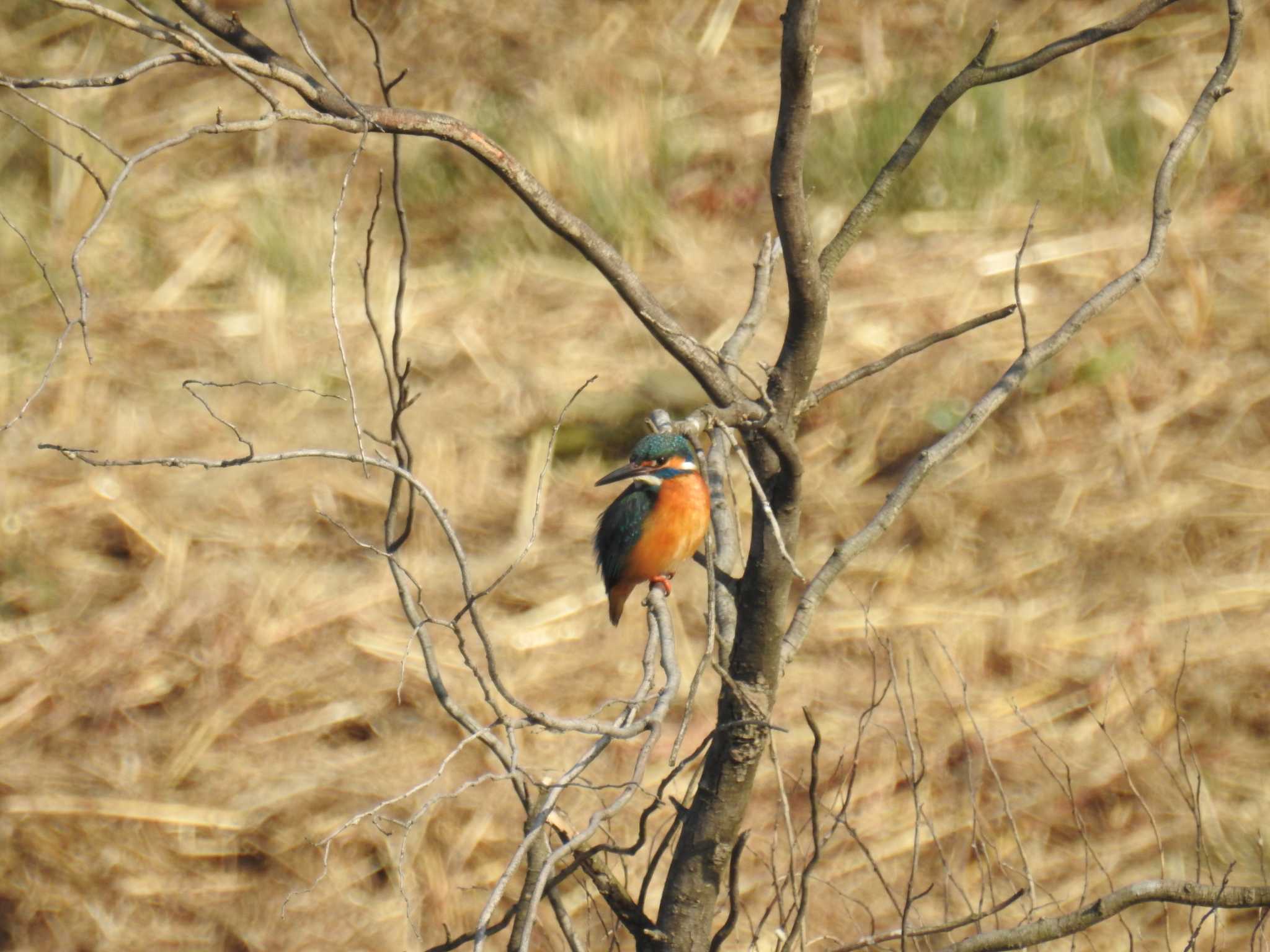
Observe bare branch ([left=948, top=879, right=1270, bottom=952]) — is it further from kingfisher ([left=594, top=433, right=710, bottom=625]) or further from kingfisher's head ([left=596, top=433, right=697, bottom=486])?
kingfisher's head ([left=596, top=433, right=697, bottom=486])

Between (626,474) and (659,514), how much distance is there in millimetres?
288

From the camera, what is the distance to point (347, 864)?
4.98 meters

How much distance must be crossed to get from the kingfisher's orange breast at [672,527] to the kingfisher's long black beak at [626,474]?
6.0 inches

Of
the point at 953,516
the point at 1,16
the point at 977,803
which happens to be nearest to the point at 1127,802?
the point at 977,803

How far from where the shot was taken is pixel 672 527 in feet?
12.4

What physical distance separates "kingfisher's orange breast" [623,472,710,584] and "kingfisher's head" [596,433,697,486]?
52 millimetres

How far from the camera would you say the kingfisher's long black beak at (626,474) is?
3443 mm

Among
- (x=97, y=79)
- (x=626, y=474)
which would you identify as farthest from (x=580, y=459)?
(x=97, y=79)

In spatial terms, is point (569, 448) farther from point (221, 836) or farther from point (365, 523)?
point (221, 836)

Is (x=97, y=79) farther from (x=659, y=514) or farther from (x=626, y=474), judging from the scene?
(x=659, y=514)

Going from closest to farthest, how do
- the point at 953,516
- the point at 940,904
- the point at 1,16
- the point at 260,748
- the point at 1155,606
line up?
the point at 940,904, the point at 260,748, the point at 1155,606, the point at 953,516, the point at 1,16

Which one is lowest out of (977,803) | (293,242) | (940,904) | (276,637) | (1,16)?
(940,904)

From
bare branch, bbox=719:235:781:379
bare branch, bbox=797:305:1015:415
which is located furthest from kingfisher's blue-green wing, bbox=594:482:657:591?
bare branch, bbox=797:305:1015:415

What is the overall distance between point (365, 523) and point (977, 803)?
2.86 meters
